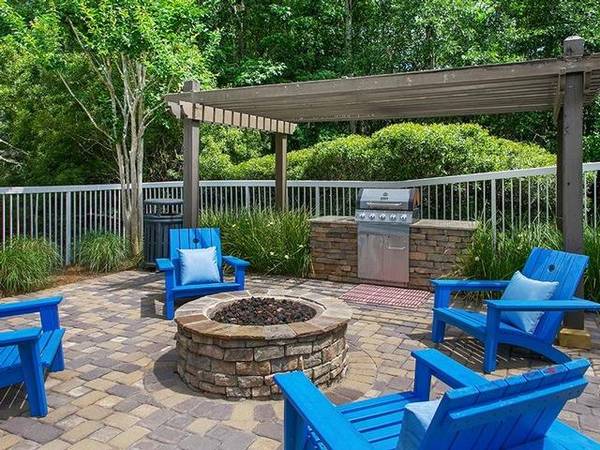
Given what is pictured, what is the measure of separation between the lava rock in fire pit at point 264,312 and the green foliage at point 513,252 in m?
2.52

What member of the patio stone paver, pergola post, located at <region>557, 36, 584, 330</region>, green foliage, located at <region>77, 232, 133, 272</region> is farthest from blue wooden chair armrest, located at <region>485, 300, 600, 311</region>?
green foliage, located at <region>77, 232, 133, 272</region>

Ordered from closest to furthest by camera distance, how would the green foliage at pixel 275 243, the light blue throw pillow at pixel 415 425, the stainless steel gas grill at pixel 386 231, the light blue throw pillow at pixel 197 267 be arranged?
the light blue throw pillow at pixel 415 425
the light blue throw pillow at pixel 197 267
the stainless steel gas grill at pixel 386 231
the green foliage at pixel 275 243

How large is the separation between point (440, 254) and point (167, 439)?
427cm

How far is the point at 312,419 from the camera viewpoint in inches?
67.9

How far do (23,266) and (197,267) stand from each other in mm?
2635

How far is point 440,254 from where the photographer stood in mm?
5988

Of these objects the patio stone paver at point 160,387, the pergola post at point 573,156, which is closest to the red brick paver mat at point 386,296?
the patio stone paver at point 160,387

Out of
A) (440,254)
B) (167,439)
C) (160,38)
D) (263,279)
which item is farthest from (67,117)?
(167,439)

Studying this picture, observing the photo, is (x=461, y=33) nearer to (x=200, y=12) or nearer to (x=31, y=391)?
(x=200, y=12)

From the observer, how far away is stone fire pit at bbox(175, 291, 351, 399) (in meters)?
3.01

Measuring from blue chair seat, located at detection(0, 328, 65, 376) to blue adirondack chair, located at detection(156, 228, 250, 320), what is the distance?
1363 millimetres

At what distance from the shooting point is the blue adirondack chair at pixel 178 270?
15.4 feet

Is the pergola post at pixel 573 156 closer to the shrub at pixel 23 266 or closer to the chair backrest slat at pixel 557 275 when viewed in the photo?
the chair backrest slat at pixel 557 275

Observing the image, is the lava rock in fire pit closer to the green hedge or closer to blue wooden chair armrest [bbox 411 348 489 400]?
blue wooden chair armrest [bbox 411 348 489 400]
